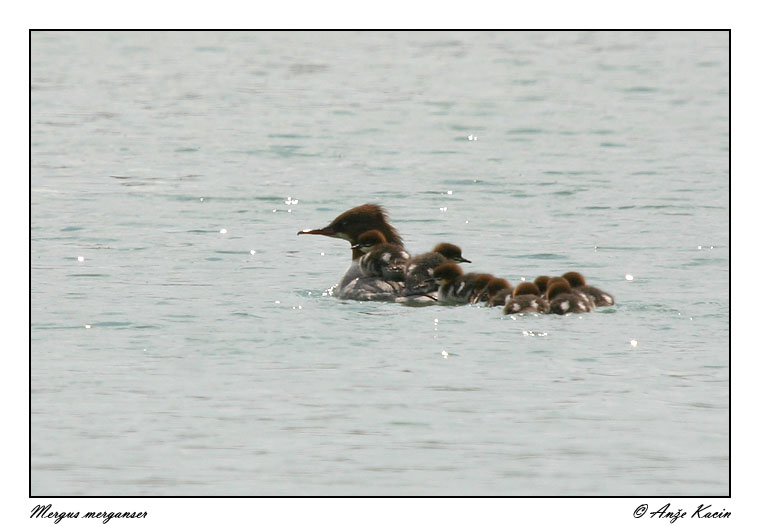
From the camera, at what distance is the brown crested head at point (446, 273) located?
1038 cm

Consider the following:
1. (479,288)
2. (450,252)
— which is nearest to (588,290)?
(479,288)

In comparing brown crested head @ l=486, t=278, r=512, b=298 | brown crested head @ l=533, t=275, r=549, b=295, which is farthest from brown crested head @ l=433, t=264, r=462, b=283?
brown crested head @ l=533, t=275, r=549, b=295

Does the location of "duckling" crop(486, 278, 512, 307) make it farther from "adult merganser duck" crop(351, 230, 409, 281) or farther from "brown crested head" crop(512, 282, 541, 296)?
"adult merganser duck" crop(351, 230, 409, 281)

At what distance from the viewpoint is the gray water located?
7.04 metres

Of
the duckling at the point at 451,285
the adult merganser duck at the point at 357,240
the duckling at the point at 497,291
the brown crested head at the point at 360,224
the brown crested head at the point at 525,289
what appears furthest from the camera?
the brown crested head at the point at 360,224

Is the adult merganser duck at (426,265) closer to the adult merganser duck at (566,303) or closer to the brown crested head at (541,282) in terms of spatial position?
the brown crested head at (541,282)

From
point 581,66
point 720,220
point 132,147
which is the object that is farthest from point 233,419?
point 581,66

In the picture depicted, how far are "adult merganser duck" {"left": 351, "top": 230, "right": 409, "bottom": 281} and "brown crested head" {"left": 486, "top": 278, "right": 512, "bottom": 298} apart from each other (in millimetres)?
712

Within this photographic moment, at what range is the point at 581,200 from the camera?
45.3 feet

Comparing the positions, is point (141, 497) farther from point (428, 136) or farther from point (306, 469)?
point (428, 136)

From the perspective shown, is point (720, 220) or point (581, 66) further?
point (581, 66)

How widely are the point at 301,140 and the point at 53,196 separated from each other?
395cm

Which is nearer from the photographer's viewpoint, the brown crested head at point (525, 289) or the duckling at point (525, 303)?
the duckling at point (525, 303)

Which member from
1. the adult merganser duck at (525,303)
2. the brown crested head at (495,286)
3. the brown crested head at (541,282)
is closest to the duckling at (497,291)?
the brown crested head at (495,286)
